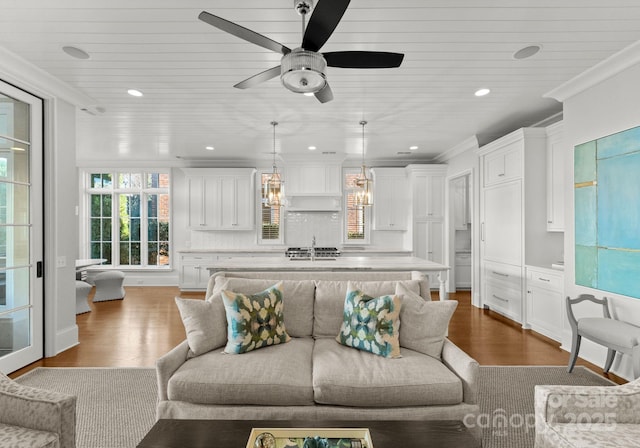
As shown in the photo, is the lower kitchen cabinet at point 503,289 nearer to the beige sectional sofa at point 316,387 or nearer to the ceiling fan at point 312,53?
the beige sectional sofa at point 316,387

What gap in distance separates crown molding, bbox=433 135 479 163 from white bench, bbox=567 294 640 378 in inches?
120

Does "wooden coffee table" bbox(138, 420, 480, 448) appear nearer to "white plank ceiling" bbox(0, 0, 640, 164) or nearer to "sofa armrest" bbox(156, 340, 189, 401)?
"sofa armrest" bbox(156, 340, 189, 401)

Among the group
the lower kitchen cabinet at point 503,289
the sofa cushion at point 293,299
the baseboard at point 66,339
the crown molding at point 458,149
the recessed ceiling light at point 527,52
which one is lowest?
the baseboard at point 66,339

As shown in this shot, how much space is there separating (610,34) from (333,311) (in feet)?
Answer: 9.21

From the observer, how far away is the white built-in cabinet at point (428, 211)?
21.7ft

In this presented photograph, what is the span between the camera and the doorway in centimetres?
655

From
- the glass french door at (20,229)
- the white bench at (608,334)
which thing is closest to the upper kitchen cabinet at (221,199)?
the glass french door at (20,229)

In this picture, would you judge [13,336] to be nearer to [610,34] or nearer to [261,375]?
[261,375]

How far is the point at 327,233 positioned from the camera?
7227mm

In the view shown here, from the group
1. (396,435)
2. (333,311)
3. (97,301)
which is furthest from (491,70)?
(97,301)

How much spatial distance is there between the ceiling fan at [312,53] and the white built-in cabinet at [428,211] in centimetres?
486

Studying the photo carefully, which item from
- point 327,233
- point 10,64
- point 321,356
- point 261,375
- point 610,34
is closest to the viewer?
point 261,375

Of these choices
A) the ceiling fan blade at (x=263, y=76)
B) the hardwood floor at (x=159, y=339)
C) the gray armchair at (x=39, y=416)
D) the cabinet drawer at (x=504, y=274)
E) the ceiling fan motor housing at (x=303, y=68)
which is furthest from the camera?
the cabinet drawer at (x=504, y=274)

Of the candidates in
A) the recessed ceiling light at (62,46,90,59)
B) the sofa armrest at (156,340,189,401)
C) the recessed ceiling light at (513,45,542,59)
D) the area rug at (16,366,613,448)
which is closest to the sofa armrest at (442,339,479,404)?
the area rug at (16,366,613,448)
